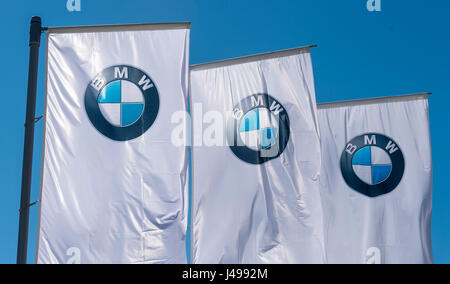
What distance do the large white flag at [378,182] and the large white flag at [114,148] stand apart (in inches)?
348

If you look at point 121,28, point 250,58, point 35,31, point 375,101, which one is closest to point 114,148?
point 121,28

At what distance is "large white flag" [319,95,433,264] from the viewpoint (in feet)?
65.7

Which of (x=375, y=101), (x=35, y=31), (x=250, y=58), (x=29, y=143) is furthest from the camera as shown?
(x=375, y=101)

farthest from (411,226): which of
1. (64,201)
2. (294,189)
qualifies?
(64,201)

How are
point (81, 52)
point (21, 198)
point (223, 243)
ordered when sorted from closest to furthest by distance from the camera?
point (21, 198) < point (81, 52) < point (223, 243)

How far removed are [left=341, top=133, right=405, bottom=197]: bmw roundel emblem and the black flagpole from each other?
40.6 feet

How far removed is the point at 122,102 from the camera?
13.2 metres

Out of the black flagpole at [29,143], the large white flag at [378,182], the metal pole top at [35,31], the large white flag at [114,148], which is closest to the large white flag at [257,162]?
the large white flag at [114,148]

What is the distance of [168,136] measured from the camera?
517 inches

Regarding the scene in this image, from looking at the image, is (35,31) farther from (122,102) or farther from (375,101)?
(375,101)

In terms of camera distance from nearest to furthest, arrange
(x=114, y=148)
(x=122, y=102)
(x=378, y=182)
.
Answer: (x=114, y=148)
(x=122, y=102)
(x=378, y=182)

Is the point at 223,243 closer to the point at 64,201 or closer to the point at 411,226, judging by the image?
the point at 64,201

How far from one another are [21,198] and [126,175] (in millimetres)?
3130

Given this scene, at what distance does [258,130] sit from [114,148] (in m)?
4.16
